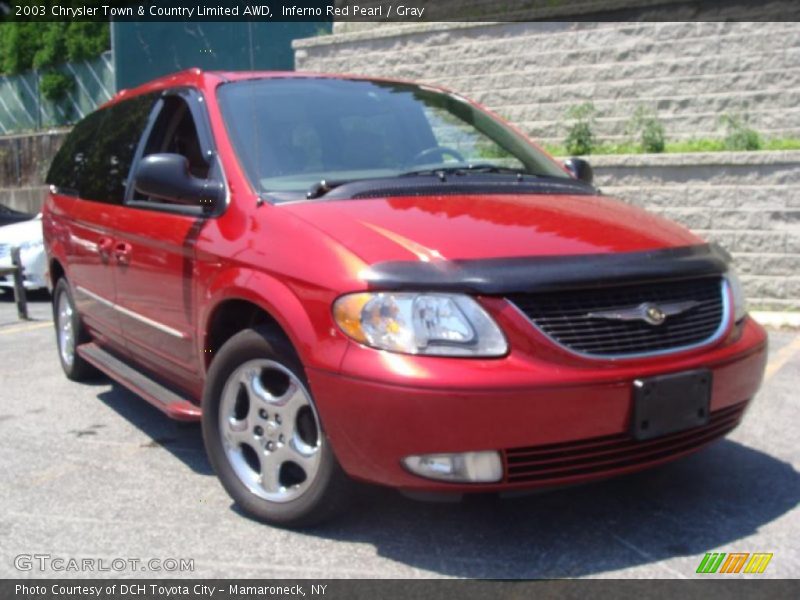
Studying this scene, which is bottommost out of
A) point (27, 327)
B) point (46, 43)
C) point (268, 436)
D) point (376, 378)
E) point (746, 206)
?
point (27, 327)

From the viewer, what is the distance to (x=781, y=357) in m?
6.71

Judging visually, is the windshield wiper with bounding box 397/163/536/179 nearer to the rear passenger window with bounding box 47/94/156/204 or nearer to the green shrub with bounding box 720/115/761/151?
the rear passenger window with bounding box 47/94/156/204

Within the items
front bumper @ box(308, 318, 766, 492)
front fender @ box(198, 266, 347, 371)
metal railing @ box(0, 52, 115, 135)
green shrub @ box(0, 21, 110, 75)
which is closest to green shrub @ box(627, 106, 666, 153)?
front bumper @ box(308, 318, 766, 492)

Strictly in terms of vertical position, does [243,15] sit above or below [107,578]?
above

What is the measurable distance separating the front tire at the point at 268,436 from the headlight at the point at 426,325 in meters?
0.44

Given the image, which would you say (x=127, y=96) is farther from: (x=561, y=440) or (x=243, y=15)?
(x=243, y=15)

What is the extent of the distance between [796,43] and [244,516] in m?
8.01

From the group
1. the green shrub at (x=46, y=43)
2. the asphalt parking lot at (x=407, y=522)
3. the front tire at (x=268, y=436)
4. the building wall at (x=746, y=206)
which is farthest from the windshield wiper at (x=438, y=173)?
the green shrub at (x=46, y=43)

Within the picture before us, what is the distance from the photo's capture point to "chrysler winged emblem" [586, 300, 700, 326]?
10.7ft

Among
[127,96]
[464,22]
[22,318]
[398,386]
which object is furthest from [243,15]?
[398,386]

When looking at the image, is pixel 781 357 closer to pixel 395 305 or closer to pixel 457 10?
pixel 395 305

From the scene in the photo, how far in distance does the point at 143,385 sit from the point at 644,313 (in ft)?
8.37

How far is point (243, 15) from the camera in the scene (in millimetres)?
15125

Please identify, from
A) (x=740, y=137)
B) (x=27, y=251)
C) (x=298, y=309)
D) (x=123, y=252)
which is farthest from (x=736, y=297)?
(x=27, y=251)
